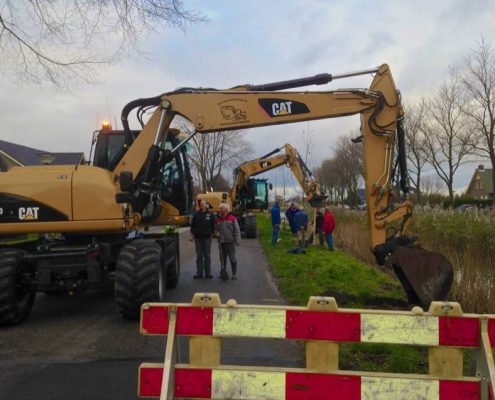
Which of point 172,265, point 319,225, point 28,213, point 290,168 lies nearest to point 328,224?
point 319,225

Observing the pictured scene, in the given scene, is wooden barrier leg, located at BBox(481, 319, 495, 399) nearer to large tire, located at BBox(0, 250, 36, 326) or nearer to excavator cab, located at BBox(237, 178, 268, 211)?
large tire, located at BBox(0, 250, 36, 326)

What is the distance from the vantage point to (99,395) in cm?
473

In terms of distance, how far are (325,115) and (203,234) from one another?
4.54 meters

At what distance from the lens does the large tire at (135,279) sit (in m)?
7.30

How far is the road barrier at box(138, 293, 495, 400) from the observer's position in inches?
136

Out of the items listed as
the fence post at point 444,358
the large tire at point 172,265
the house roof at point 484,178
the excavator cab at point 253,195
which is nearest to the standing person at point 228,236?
the large tire at point 172,265

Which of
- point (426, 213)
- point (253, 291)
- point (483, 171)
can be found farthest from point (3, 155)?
point (483, 171)

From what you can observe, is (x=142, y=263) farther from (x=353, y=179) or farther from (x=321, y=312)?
(x=353, y=179)

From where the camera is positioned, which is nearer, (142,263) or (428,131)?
(142,263)

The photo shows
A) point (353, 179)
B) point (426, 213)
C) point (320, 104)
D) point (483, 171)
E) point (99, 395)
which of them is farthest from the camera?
point (483, 171)

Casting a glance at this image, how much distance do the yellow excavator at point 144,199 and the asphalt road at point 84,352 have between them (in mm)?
568

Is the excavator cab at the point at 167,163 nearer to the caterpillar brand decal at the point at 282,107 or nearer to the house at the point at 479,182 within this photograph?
the caterpillar brand decal at the point at 282,107

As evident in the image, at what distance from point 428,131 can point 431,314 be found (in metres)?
39.6

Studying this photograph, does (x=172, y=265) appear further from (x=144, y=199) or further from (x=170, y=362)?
(x=170, y=362)
